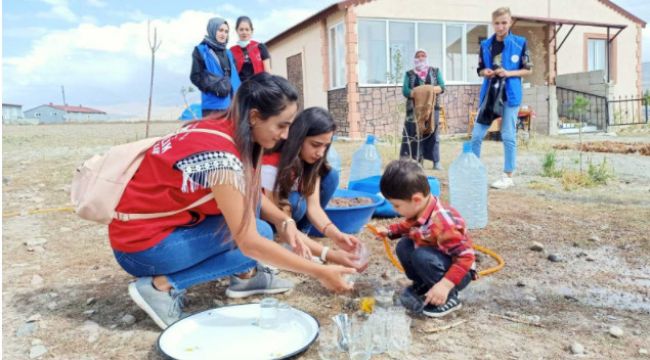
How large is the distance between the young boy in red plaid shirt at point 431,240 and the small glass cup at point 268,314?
25.2 inches

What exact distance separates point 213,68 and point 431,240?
340cm

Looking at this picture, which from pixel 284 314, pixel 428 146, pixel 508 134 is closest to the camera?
pixel 284 314

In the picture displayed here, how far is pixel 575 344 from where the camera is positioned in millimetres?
1970

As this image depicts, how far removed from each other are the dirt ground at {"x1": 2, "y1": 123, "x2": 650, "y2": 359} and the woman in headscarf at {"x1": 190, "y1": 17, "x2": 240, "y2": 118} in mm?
1634

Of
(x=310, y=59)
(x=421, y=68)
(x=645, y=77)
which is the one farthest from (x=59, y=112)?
(x=421, y=68)

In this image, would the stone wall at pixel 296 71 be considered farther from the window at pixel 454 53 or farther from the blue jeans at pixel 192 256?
the blue jeans at pixel 192 256

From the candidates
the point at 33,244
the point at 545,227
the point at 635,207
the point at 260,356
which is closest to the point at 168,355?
the point at 260,356

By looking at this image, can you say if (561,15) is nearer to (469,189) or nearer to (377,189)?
(469,189)

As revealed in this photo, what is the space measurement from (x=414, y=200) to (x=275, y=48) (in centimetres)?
1572

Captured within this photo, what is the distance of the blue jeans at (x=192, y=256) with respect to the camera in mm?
2164

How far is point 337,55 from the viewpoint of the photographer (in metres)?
12.7

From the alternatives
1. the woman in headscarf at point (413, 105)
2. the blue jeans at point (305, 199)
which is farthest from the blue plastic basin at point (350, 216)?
the woman in headscarf at point (413, 105)

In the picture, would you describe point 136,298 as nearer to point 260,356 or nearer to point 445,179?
point 260,356

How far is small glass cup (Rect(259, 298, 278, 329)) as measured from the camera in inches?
84.0
